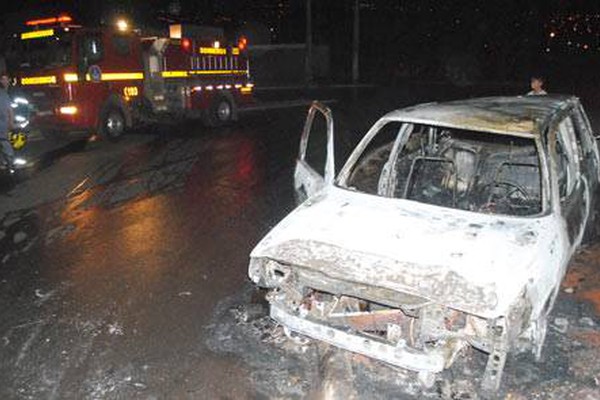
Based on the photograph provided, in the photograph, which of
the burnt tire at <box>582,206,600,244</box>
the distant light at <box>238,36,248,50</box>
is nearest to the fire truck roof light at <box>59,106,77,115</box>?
the distant light at <box>238,36,248,50</box>

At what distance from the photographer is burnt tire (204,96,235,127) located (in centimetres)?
1672

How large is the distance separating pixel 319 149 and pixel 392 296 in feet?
28.9

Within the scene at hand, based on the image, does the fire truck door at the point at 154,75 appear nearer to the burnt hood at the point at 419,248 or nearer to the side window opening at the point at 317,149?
the side window opening at the point at 317,149

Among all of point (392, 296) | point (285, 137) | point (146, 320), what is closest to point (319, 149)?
point (285, 137)

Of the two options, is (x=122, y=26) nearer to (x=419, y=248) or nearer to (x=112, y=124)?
(x=112, y=124)

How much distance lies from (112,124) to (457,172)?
32.7 feet

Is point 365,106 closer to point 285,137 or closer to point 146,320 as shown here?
point 285,137

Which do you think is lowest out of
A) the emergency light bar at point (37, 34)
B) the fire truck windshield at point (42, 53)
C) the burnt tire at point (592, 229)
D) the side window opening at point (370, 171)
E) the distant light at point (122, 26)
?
the burnt tire at point (592, 229)

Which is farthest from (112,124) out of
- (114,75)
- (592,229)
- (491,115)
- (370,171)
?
(592,229)

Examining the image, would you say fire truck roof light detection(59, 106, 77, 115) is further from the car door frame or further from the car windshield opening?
the car door frame

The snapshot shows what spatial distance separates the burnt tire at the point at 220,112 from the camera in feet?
54.9

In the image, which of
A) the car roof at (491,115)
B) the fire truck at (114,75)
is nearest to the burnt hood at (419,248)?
the car roof at (491,115)

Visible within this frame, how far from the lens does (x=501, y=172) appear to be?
573 centimetres

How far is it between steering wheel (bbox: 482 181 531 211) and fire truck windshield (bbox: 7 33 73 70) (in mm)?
10238
